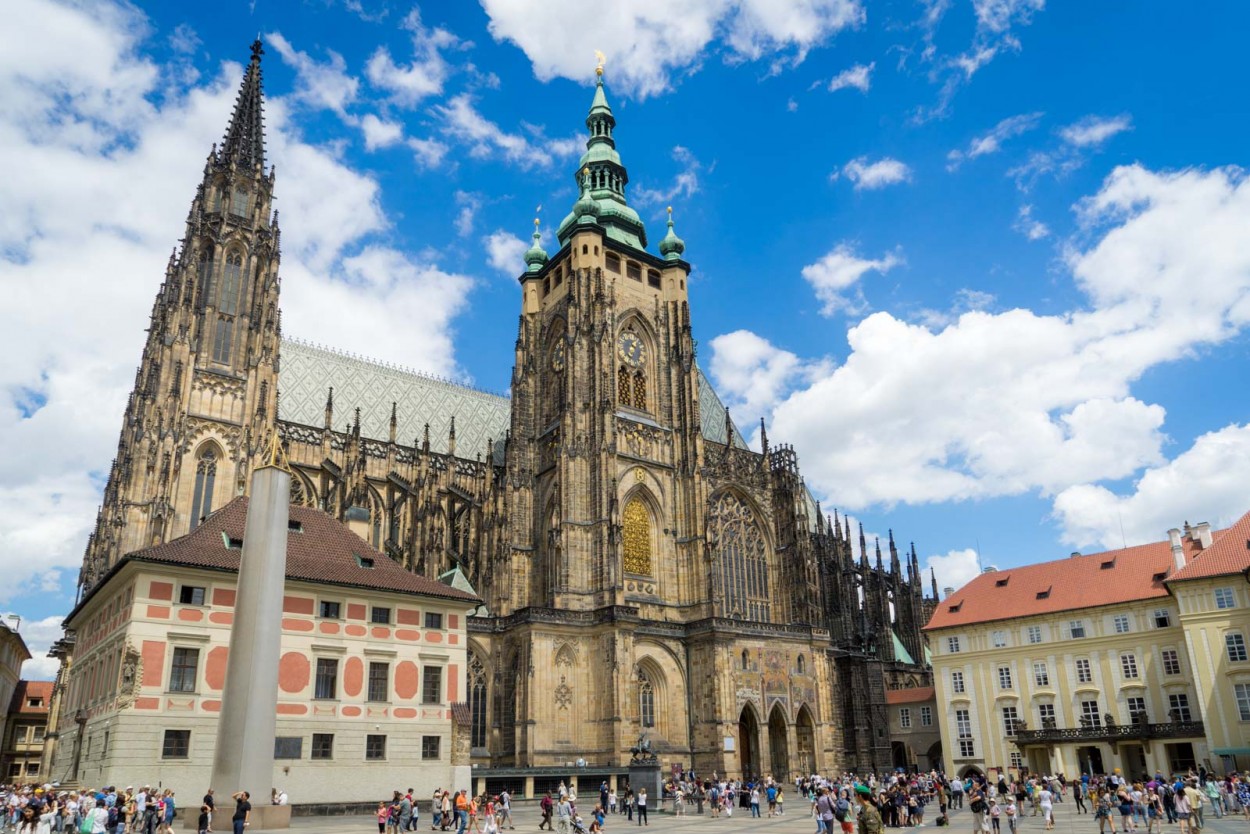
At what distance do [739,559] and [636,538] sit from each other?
780cm

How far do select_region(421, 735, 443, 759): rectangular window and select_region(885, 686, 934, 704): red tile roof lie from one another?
36.5 metres

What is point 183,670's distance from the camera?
30406 mm

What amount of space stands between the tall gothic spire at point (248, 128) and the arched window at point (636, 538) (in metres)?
31.4

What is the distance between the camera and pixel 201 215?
54281 mm

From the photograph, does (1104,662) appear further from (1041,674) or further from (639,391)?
(639,391)

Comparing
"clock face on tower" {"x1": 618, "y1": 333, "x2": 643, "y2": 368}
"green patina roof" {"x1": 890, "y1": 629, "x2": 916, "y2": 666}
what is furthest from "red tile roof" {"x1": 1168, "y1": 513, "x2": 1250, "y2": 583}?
"clock face on tower" {"x1": 618, "y1": 333, "x2": 643, "y2": 368}

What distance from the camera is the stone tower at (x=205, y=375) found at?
4625cm

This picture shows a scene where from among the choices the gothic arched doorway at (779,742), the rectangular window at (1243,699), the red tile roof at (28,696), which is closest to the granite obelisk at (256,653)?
the gothic arched doorway at (779,742)

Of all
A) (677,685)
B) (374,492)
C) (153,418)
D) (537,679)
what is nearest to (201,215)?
(153,418)

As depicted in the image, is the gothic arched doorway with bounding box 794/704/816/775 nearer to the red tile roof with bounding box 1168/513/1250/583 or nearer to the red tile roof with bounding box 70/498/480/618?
the red tile roof with bounding box 1168/513/1250/583

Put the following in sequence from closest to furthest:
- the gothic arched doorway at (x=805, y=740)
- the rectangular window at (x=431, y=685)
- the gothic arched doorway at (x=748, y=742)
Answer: the rectangular window at (x=431, y=685), the gothic arched doorway at (x=748, y=742), the gothic arched doorway at (x=805, y=740)

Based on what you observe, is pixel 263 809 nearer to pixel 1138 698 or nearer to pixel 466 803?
pixel 466 803

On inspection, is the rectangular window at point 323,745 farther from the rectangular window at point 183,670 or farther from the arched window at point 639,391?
the arched window at point 639,391

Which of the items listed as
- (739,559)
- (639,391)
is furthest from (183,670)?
(739,559)
